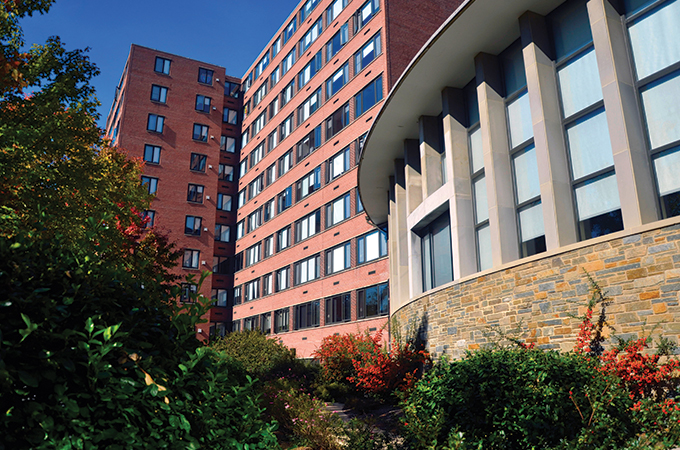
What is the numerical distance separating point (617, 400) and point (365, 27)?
1289 inches

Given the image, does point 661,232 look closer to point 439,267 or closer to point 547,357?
point 547,357

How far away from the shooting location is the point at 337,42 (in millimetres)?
40531

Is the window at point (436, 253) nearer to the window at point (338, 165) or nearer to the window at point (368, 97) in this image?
the window at point (368, 97)

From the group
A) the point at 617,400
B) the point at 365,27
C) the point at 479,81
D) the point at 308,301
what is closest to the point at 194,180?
the point at 308,301

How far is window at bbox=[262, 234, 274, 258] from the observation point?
47250mm

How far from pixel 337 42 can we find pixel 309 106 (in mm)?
5868

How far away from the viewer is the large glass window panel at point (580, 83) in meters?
11.9

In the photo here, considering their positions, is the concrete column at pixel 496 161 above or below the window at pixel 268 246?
below

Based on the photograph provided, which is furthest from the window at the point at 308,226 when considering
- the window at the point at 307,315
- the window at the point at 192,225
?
the window at the point at 192,225

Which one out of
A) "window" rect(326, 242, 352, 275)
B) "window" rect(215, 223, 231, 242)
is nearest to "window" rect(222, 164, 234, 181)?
"window" rect(215, 223, 231, 242)

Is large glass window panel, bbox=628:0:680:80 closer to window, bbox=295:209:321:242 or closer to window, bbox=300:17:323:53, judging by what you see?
window, bbox=295:209:321:242

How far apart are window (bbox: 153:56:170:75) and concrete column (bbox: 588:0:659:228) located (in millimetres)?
51749

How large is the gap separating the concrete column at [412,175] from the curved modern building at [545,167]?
2.83ft


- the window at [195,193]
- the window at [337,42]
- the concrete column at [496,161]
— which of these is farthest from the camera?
the window at [195,193]
